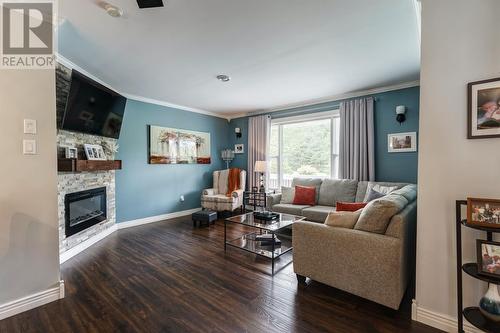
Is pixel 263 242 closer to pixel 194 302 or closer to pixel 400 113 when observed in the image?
pixel 194 302

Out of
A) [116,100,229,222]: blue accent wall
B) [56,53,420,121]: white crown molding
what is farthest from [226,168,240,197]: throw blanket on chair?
[56,53,420,121]: white crown molding

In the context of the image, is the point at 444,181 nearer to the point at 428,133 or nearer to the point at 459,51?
the point at 428,133

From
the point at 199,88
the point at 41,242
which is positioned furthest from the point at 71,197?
the point at 199,88

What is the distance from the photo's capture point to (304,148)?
16.9 feet

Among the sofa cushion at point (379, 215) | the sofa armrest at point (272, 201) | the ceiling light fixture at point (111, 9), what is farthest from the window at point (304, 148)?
the ceiling light fixture at point (111, 9)

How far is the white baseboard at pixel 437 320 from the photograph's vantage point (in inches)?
63.1

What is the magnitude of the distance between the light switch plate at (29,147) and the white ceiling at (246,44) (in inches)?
45.3

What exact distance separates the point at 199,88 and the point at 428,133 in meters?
3.39

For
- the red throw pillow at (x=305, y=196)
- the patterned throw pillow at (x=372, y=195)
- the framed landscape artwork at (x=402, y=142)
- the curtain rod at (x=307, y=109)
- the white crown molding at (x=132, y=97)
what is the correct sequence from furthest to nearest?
1. the curtain rod at (x=307, y=109)
2. the red throw pillow at (x=305, y=196)
3. the framed landscape artwork at (x=402, y=142)
4. the patterned throw pillow at (x=372, y=195)
5. the white crown molding at (x=132, y=97)

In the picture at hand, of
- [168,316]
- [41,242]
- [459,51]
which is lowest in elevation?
[168,316]

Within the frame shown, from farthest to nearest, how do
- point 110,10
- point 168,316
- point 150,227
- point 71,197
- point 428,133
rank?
point 150,227 → point 71,197 → point 110,10 → point 168,316 → point 428,133

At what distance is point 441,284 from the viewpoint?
1681 millimetres

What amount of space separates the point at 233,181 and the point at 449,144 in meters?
4.28

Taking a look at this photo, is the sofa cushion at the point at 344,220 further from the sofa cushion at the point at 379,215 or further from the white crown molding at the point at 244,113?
the white crown molding at the point at 244,113
